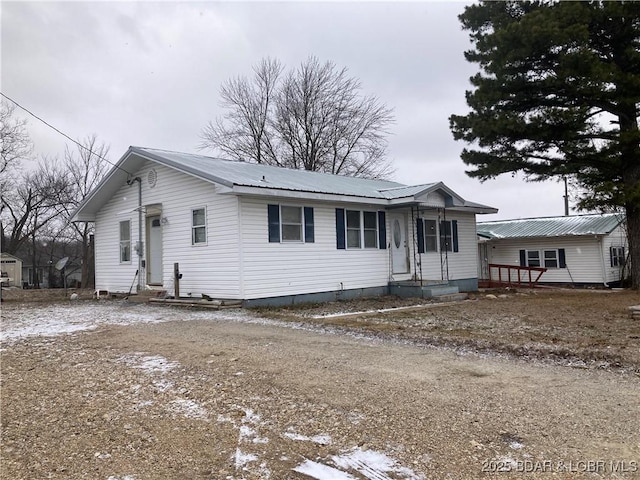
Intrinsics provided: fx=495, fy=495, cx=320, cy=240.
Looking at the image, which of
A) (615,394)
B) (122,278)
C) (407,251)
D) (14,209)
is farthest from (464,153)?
(14,209)

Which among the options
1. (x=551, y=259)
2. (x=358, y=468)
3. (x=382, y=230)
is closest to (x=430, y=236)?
(x=382, y=230)

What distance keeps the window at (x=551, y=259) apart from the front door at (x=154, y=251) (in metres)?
18.7

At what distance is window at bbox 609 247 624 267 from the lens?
77.5ft

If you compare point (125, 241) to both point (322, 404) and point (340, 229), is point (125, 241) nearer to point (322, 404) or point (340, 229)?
point (340, 229)

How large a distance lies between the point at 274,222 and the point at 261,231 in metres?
0.51

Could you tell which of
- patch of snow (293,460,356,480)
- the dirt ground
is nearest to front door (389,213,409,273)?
the dirt ground

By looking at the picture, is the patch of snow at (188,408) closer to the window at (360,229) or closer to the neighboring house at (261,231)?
the neighboring house at (261,231)

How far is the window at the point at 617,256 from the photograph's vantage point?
77.5 feet

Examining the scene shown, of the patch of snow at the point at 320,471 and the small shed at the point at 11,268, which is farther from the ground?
the small shed at the point at 11,268

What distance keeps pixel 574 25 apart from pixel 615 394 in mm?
14233

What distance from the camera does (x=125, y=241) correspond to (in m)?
16.0

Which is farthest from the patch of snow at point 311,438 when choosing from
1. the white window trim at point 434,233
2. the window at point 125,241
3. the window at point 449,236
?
the window at point 449,236

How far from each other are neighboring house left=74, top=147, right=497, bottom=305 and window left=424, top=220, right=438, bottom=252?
35 millimetres

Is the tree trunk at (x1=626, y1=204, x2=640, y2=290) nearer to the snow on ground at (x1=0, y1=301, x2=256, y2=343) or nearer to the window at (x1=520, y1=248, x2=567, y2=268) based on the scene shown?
the window at (x1=520, y1=248, x2=567, y2=268)
